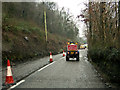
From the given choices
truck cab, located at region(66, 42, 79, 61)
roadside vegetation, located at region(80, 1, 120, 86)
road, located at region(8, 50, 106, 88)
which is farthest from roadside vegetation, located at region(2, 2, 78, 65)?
roadside vegetation, located at region(80, 1, 120, 86)

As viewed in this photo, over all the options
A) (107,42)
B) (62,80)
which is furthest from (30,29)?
(62,80)

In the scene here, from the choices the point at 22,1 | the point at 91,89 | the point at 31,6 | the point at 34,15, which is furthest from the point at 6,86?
the point at 34,15

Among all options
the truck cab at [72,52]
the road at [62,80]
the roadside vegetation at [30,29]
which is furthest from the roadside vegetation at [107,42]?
the roadside vegetation at [30,29]

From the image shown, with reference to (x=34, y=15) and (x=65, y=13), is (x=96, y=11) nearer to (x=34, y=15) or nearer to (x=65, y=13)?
(x=34, y=15)

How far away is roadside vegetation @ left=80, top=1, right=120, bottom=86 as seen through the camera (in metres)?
7.45

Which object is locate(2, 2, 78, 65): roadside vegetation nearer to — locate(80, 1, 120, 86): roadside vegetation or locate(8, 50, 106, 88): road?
locate(8, 50, 106, 88): road

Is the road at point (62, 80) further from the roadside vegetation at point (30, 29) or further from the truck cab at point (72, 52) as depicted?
the truck cab at point (72, 52)

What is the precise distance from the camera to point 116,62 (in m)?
7.22

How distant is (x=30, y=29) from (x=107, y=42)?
25611 millimetres

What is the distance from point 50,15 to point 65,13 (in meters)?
16.1

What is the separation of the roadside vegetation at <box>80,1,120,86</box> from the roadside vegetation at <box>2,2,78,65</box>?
8.32m

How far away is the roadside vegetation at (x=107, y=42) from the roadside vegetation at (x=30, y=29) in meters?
8.32

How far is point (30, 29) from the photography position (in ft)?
115

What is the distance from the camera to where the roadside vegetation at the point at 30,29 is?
1955 cm
